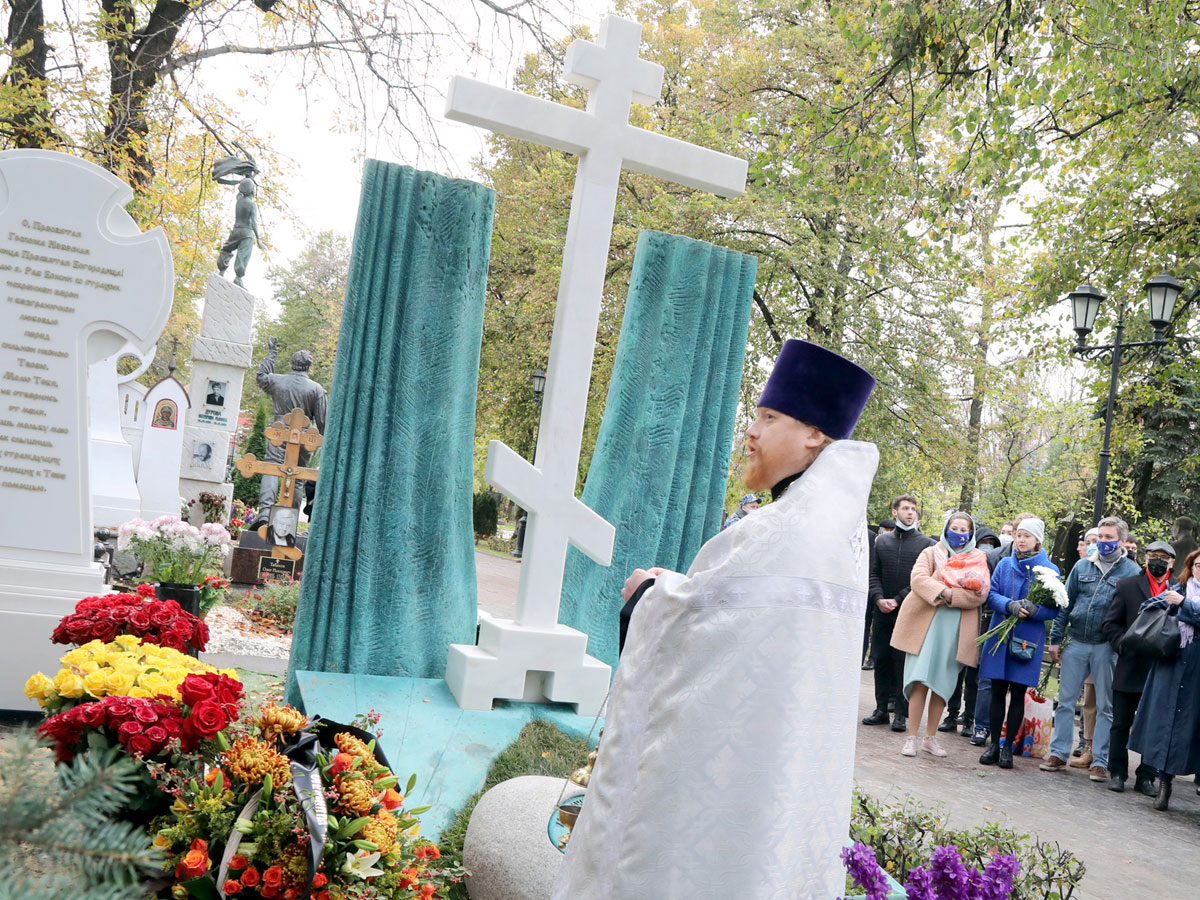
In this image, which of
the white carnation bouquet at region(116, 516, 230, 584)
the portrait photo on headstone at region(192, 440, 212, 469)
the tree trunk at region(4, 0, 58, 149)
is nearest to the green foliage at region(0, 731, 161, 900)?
the white carnation bouquet at region(116, 516, 230, 584)

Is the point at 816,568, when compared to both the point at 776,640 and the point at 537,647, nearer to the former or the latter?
the point at 776,640

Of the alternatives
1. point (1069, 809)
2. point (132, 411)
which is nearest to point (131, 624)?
point (1069, 809)

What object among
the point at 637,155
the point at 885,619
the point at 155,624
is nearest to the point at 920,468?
the point at 885,619

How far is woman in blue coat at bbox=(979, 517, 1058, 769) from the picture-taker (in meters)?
8.00

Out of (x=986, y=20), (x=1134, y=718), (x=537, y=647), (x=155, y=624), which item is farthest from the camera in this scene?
(x=1134, y=718)

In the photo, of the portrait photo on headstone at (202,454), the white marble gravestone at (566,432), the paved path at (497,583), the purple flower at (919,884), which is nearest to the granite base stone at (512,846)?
the white marble gravestone at (566,432)

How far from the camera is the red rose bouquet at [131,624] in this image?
3889mm

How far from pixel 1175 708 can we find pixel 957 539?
2062 mm

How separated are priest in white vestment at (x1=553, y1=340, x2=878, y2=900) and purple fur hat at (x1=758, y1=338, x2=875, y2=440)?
0.17 meters

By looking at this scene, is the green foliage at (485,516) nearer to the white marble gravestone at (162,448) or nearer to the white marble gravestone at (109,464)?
the white marble gravestone at (162,448)

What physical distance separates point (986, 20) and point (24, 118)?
11.1 metres

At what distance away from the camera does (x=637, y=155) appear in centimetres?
486

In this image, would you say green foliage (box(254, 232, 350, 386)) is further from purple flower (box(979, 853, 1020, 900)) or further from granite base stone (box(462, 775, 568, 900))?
purple flower (box(979, 853, 1020, 900))

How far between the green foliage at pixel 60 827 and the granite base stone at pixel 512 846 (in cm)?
278
